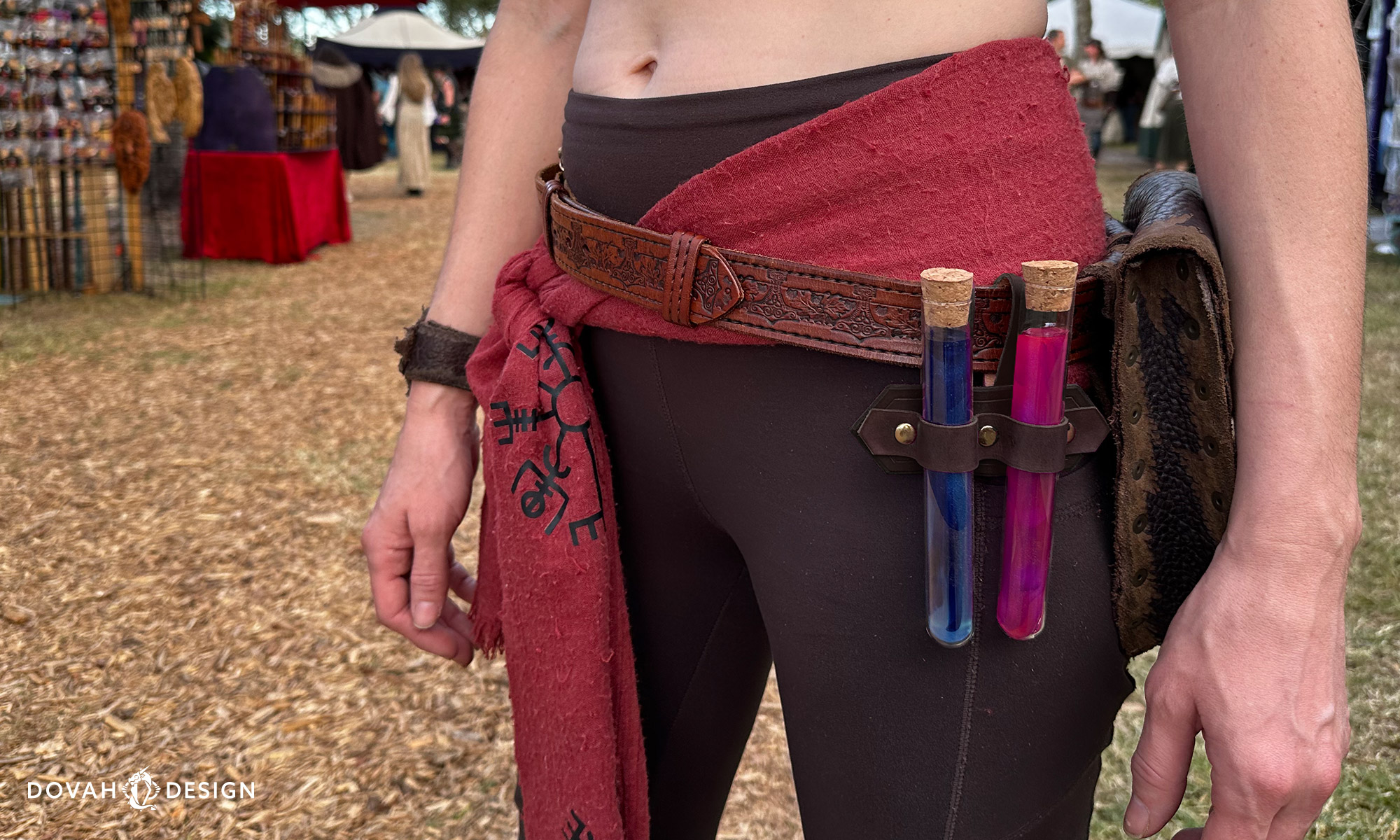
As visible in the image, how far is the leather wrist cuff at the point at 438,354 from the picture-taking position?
1.12m

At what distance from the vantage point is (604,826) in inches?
39.7

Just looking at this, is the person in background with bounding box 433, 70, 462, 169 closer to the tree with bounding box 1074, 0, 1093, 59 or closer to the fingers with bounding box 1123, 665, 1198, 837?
the tree with bounding box 1074, 0, 1093, 59

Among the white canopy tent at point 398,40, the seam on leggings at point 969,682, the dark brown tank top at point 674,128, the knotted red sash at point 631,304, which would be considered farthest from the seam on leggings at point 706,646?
the white canopy tent at point 398,40

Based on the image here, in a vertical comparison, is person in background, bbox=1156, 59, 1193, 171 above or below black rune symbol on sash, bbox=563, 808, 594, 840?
above

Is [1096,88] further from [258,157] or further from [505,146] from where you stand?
[505,146]

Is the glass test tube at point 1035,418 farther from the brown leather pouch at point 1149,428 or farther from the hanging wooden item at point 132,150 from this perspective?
the hanging wooden item at point 132,150

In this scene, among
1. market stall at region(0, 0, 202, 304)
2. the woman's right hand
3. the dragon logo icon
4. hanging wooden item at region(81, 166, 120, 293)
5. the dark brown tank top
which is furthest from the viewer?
hanging wooden item at region(81, 166, 120, 293)

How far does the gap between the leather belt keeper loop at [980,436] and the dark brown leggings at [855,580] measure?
0.02 metres

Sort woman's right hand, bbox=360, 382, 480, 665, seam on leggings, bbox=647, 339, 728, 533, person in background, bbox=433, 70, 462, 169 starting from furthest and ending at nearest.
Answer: person in background, bbox=433, 70, 462, 169
woman's right hand, bbox=360, 382, 480, 665
seam on leggings, bbox=647, 339, 728, 533

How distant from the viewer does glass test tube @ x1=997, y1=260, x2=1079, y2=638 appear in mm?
685

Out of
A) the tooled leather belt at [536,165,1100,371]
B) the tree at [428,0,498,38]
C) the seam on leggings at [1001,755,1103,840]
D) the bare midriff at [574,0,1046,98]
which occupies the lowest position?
the seam on leggings at [1001,755,1103,840]

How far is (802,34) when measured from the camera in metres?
0.78

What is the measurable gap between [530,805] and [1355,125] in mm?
947

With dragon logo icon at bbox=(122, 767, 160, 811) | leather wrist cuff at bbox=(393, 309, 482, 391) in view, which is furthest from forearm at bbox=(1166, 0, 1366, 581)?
dragon logo icon at bbox=(122, 767, 160, 811)
